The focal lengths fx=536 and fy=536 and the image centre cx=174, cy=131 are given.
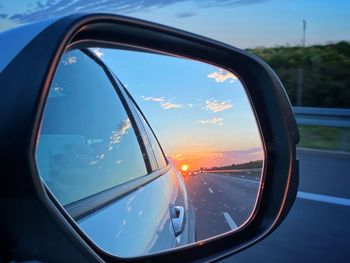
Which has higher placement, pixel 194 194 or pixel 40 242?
pixel 40 242

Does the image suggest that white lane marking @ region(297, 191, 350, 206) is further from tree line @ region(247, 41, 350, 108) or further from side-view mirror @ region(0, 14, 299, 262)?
tree line @ region(247, 41, 350, 108)

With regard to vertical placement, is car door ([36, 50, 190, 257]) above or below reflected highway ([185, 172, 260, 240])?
above

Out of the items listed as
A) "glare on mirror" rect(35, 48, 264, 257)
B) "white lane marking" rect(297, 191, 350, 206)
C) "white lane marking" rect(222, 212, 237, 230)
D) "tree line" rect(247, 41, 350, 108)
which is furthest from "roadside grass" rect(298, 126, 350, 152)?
"white lane marking" rect(222, 212, 237, 230)

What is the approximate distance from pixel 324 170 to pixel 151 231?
8056 millimetres

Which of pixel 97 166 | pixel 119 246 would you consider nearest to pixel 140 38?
pixel 97 166

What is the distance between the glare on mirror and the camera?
1.62 metres

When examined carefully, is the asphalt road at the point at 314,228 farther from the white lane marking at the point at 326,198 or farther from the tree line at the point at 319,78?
the tree line at the point at 319,78

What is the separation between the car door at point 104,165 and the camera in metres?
1.53

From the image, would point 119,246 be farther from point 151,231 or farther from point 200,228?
point 200,228

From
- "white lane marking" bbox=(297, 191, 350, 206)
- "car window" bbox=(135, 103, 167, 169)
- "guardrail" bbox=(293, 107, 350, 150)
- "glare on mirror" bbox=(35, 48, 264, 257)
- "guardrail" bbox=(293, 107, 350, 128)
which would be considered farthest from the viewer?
"guardrail" bbox=(293, 107, 350, 128)

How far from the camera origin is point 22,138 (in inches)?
40.2

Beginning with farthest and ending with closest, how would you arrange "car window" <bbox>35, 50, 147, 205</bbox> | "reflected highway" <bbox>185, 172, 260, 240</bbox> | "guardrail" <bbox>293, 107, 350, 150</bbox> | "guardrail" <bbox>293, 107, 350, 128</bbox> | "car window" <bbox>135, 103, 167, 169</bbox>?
"guardrail" <bbox>293, 107, 350, 128</bbox> → "guardrail" <bbox>293, 107, 350, 150</bbox> → "car window" <bbox>135, 103, 167, 169</bbox> → "reflected highway" <bbox>185, 172, 260, 240</bbox> → "car window" <bbox>35, 50, 147, 205</bbox>

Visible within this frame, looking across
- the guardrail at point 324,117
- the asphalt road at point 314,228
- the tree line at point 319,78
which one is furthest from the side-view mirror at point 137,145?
the tree line at point 319,78

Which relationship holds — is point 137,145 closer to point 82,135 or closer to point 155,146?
point 155,146
